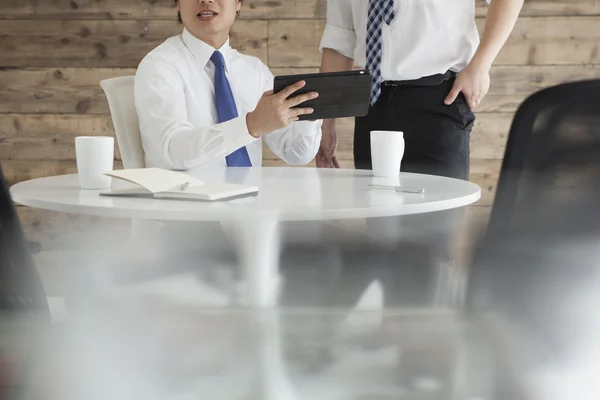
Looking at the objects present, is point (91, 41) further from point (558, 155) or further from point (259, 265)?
point (558, 155)

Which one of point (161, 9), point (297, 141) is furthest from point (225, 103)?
point (161, 9)

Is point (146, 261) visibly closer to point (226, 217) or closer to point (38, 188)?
point (38, 188)

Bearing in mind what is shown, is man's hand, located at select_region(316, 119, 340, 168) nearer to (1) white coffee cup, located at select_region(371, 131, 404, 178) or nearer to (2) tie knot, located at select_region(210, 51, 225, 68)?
(2) tie knot, located at select_region(210, 51, 225, 68)

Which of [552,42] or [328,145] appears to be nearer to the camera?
[328,145]

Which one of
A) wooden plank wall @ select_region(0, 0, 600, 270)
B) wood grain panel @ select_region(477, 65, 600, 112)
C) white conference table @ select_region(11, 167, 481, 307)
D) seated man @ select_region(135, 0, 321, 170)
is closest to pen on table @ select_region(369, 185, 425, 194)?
white conference table @ select_region(11, 167, 481, 307)

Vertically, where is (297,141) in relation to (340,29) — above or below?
below

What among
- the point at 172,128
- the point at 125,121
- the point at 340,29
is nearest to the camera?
the point at 172,128

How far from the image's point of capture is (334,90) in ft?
4.18

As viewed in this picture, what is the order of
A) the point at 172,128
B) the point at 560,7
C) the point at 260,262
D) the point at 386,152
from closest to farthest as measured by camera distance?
the point at 260,262, the point at 386,152, the point at 172,128, the point at 560,7

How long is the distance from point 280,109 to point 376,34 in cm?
64

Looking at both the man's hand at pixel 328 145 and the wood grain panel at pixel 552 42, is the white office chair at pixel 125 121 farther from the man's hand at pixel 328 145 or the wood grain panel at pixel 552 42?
the wood grain panel at pixel 552 42

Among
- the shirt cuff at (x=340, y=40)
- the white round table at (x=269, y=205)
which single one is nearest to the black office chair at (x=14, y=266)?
the white round table at (x=269, y=205)

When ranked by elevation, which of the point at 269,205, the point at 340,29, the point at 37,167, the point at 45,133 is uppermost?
the point at 340,29

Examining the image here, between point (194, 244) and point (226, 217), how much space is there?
59 centimetres
